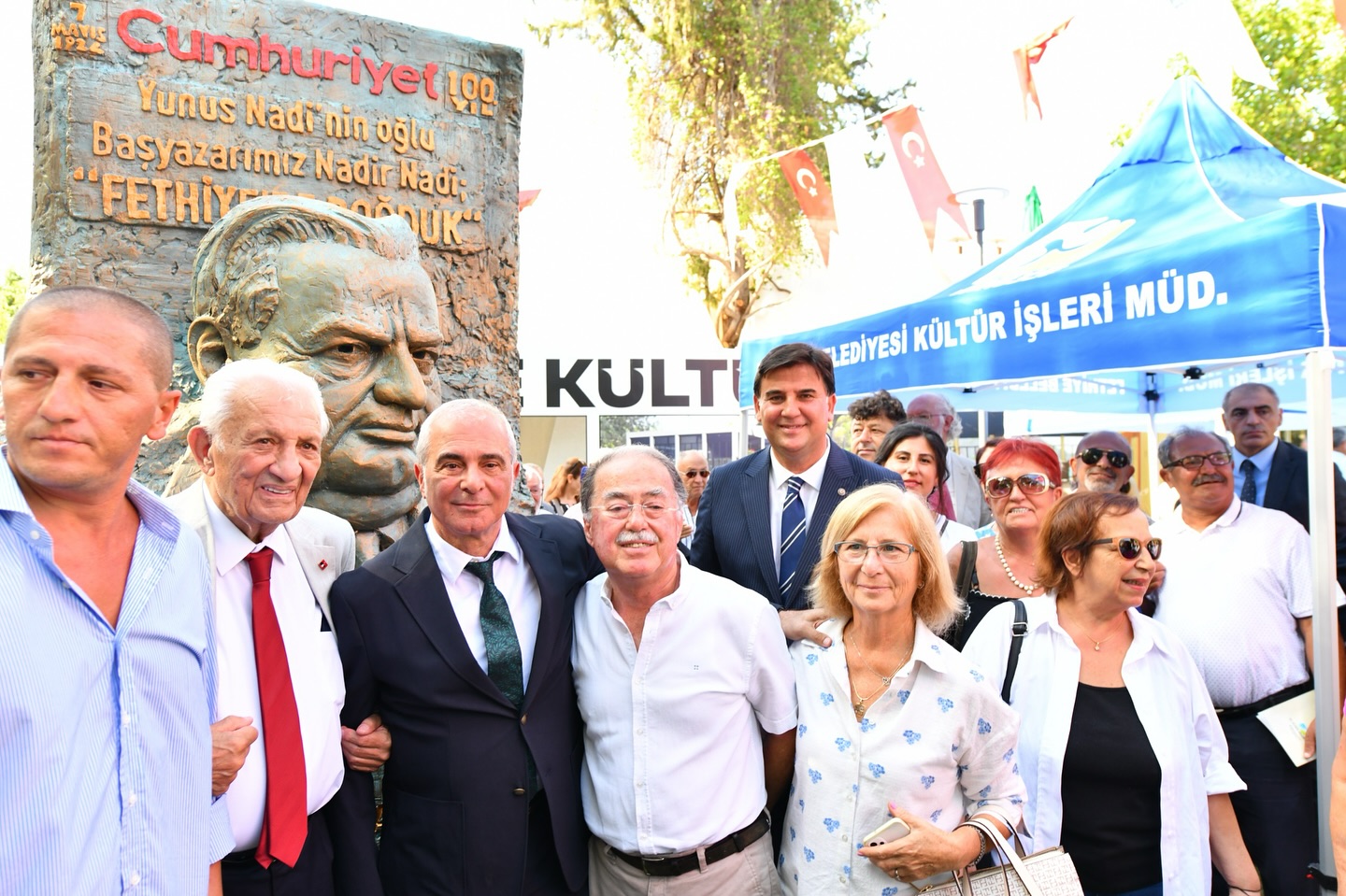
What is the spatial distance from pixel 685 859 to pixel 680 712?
301 mm

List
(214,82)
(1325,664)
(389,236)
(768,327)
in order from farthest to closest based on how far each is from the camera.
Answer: (768,327), (214,82), (389,236), (1325,664)

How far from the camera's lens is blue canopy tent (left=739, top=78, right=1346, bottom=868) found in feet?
10.1

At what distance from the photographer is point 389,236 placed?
10.5 ft

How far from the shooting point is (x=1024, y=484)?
2.90 meters

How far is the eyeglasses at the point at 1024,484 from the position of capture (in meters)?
2.88

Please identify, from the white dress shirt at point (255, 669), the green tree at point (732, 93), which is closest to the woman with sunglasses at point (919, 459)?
the white dress shirt at point (255, 669)

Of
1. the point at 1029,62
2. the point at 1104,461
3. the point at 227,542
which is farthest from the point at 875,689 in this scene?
the point at 1029,62

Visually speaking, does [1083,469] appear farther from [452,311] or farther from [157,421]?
[157,421]

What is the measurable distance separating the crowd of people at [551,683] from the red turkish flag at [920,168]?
831cm

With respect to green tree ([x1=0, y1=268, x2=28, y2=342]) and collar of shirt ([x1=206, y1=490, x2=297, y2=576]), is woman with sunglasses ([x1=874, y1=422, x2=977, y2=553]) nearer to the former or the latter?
collar of shirt ([x1=206, y1=490, x2=297, y2=576])

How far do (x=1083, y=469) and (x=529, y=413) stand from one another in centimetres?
671

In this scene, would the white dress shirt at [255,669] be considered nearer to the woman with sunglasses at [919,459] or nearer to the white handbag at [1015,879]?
the white handbag at [1015,879]

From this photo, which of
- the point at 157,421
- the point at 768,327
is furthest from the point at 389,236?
the point at 768,327

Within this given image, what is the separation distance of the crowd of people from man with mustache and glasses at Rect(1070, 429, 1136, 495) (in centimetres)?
149
